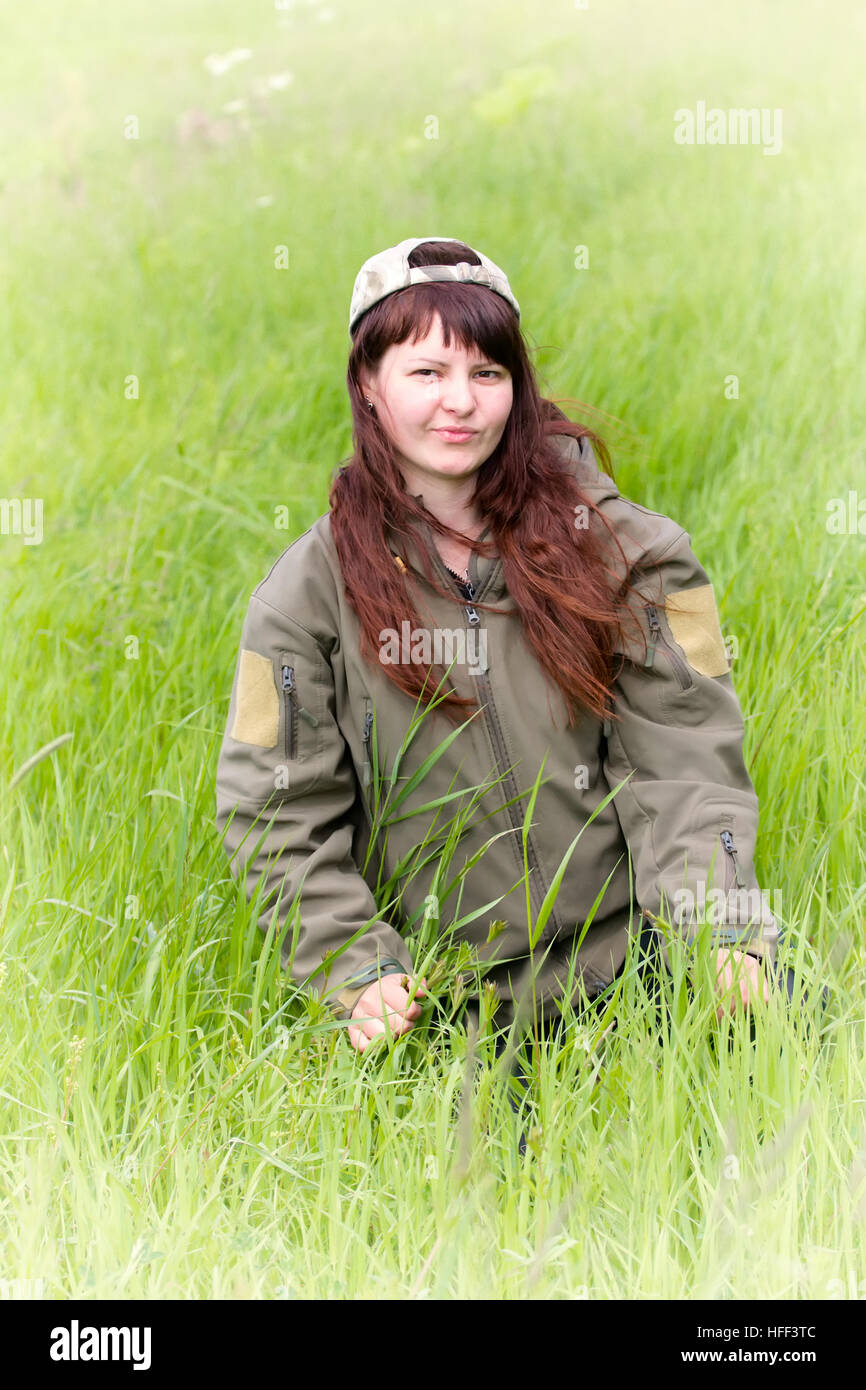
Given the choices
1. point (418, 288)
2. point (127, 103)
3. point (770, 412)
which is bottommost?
point (418, 288)

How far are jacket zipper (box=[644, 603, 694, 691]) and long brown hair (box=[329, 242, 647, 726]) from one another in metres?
0.05

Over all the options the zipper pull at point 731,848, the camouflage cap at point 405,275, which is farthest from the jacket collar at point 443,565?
the zipper pull at point 731,848

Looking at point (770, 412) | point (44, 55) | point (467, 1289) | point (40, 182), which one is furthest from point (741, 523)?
point (44, 55)

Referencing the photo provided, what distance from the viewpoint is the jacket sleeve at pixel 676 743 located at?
2.10 m

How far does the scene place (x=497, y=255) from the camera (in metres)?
4.62

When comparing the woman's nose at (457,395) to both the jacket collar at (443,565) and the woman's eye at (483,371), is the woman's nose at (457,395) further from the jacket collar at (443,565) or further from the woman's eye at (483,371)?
the jacket collar at (443,565)

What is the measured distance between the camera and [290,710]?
211 centimetres

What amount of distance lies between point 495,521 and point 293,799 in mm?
608

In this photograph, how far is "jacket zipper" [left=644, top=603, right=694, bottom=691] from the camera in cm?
216

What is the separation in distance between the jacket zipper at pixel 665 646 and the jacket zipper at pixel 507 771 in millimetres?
286

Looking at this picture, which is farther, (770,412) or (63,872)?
(770,412)

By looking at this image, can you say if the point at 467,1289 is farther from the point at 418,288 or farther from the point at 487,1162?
the point at 418,288

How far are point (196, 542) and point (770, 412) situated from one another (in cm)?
178

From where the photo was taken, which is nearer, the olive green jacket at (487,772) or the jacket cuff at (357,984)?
the jacket cuff at (357,984)
